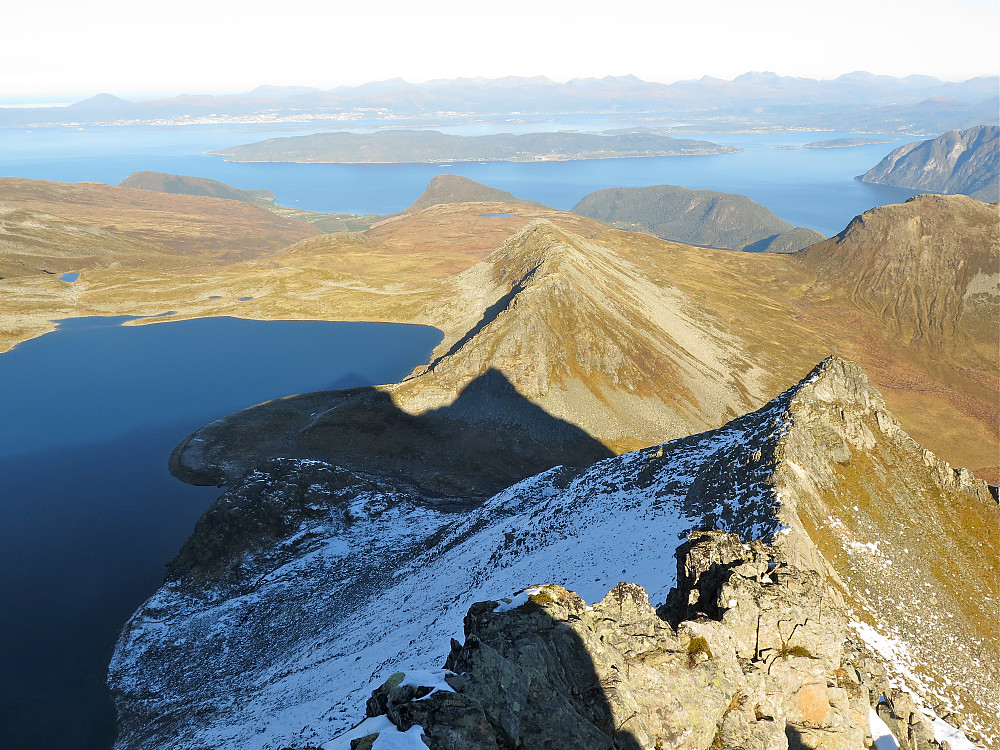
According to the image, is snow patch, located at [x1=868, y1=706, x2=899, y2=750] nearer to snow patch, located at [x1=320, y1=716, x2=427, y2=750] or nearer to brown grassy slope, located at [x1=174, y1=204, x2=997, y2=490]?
snow patch, located at [x1=320, y1=716, x2=427, y2=750]

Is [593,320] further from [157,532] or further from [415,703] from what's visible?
[415,703]

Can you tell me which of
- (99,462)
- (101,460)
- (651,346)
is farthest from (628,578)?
(101,460)

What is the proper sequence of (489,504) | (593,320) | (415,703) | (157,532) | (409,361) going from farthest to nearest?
(409,361) < (593,320) < (157,532) < (489,504) < (415,703)

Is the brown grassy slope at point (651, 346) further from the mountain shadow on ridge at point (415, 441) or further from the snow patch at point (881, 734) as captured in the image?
the snow patch at point (881, 734)

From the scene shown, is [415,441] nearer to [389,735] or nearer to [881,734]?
[881,734]

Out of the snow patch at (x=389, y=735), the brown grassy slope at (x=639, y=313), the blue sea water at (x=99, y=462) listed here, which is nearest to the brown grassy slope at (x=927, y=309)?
the brown grassy slope at (x=639, y=313)

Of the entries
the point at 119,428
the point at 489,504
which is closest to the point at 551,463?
the point at 489,504

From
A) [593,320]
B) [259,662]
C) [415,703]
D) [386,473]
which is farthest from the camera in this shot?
[593,320]
